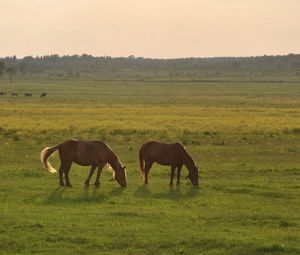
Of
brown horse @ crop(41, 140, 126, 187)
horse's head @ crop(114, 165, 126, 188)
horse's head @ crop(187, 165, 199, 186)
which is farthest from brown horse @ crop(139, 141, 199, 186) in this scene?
brown horse @ crop(41, 140, 126, 187)

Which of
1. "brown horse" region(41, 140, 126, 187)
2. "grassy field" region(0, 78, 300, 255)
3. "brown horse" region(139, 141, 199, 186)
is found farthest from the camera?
"brown horse" region(139, 141, 199, 186)

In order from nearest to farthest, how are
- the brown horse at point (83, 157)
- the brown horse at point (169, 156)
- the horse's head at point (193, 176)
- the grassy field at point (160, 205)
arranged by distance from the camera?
the grassy field at point (160, 205), the brown horse at point (83, 157), the horse's head at point (193, 176), the brown horse at point (169, 156)

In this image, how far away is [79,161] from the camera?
20266 millimetres

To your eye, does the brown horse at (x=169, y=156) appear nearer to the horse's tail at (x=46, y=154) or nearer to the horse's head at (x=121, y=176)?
the horse's head at (x=121, y=176)

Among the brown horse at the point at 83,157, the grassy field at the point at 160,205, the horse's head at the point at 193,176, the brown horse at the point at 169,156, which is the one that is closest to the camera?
the grassy field at the point at 160,205

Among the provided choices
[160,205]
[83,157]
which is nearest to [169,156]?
[83,157]

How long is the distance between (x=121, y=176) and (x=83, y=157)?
1.34 meters

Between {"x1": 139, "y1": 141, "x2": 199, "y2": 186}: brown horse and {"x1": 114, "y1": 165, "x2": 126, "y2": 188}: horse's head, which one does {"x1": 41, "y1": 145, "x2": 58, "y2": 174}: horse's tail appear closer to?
{"x1": 114, "y1": 165, "x2": 126, "y2": 188}: horse's head

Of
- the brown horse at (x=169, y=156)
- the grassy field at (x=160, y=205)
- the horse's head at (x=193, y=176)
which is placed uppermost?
the brown horse at (x=169, y=156)

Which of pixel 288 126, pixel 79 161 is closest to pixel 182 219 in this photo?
pixel 79 161

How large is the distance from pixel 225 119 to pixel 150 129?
480 inches

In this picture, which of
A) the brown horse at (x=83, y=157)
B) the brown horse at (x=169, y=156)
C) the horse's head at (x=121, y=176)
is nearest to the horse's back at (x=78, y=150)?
the brown horse at (x=83, y=157)

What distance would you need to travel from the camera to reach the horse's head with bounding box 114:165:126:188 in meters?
20.2

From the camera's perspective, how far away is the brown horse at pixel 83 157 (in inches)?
793
